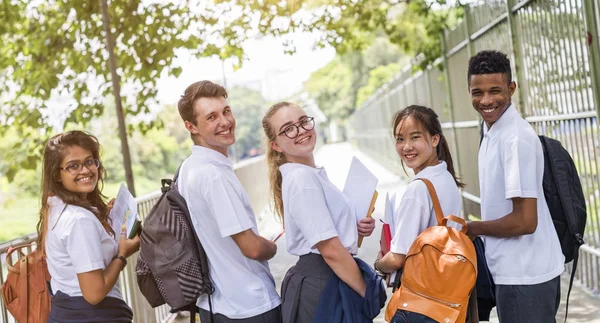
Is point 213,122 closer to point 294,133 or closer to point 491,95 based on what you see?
point 294,133

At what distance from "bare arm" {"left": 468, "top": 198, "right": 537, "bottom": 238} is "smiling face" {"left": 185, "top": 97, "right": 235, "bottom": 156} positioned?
1227mm

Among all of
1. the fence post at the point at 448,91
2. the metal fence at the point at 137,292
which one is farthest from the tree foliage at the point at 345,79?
the metal fence at the point at 137,292

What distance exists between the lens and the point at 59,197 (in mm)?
3682

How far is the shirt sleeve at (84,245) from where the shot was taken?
11.4 ft

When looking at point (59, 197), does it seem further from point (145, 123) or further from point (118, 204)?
point (145, 123)

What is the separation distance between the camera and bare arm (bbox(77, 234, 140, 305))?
11.5ft

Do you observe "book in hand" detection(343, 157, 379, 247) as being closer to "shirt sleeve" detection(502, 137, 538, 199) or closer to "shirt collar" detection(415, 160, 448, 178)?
"shirt collar" detection(415, 160, 448, 178)

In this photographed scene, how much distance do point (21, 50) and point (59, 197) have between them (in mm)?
6611

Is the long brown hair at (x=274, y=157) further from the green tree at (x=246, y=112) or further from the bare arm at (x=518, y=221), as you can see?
the green tree at (x=246, y=112)

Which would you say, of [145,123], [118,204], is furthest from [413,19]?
[118,204]

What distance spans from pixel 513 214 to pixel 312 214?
33.5 inches

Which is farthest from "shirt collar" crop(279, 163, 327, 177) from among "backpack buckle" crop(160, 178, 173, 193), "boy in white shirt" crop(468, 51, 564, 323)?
"boy in white shirt" crop(468, 51, 564, 323)

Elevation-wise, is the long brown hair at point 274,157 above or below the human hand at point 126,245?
above

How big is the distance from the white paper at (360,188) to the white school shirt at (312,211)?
0.06 metres
